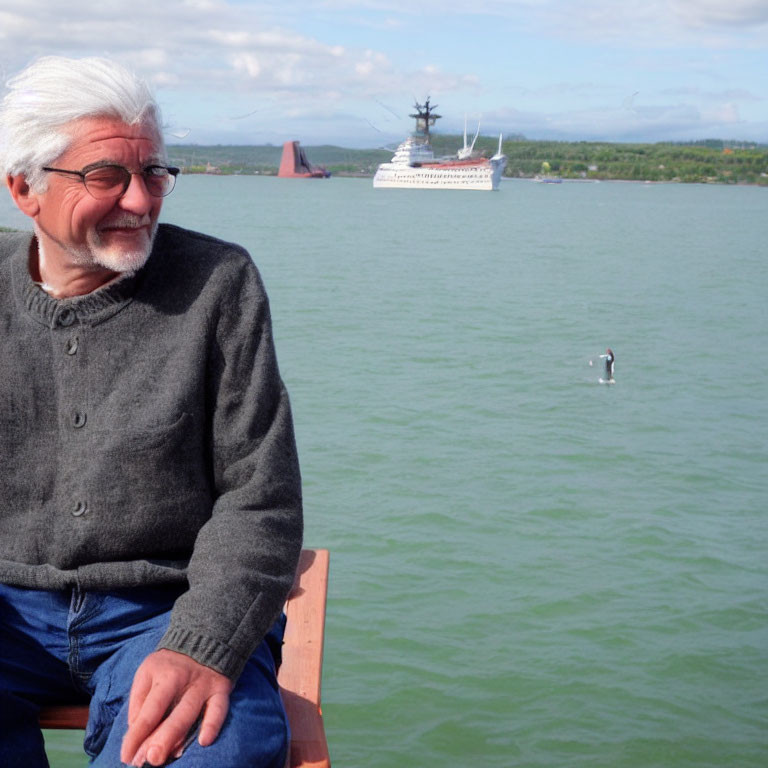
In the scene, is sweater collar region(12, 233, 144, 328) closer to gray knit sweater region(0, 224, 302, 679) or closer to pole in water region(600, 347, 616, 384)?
gray knit sweater region(0, 224, 302, 679)

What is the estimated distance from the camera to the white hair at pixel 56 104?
71.0 inches

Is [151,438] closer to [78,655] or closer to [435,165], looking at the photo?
[78,655]

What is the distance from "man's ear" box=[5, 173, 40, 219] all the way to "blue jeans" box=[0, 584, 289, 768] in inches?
23.7

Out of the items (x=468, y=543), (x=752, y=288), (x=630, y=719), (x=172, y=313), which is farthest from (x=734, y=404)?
(x=752, y=288)

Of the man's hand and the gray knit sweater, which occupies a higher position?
the gray knit sweater

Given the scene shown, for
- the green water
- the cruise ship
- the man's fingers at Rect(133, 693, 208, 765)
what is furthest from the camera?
the cruise ship

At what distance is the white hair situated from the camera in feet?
5.92

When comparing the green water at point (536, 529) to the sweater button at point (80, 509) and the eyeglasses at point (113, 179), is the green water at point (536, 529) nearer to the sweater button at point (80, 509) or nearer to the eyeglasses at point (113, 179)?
the sweater button at point (80, 509)

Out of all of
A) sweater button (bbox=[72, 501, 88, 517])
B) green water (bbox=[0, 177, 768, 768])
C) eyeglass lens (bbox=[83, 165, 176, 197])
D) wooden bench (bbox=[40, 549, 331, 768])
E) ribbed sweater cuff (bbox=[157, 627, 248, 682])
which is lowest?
green water (bbox=[0, 177, 768, 768])

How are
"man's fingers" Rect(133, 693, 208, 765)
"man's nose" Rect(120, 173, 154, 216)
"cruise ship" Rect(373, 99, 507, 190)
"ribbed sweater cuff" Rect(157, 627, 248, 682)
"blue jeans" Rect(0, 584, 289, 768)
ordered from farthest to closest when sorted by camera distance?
"cruise ship" Rect(373, 99, 507, 190), "man's nose" Rect(120, 173, 154, 216), "blue jeans" Rect(0, 584, 289, 768), "ribbed sweater cuff" Rect(157, 627, 248, 682), "man's fingers" Rect(133, 693, 208, 765)

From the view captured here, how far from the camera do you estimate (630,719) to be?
5.13 meters

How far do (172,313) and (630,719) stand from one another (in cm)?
385

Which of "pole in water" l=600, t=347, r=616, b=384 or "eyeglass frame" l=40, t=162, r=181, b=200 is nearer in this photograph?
"eyeglass frame" l=40, t=162, r=181, b=200

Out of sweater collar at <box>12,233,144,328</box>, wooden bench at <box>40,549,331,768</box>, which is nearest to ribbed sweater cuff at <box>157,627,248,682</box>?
wooden bench at <box>40,549,331,768</box>
